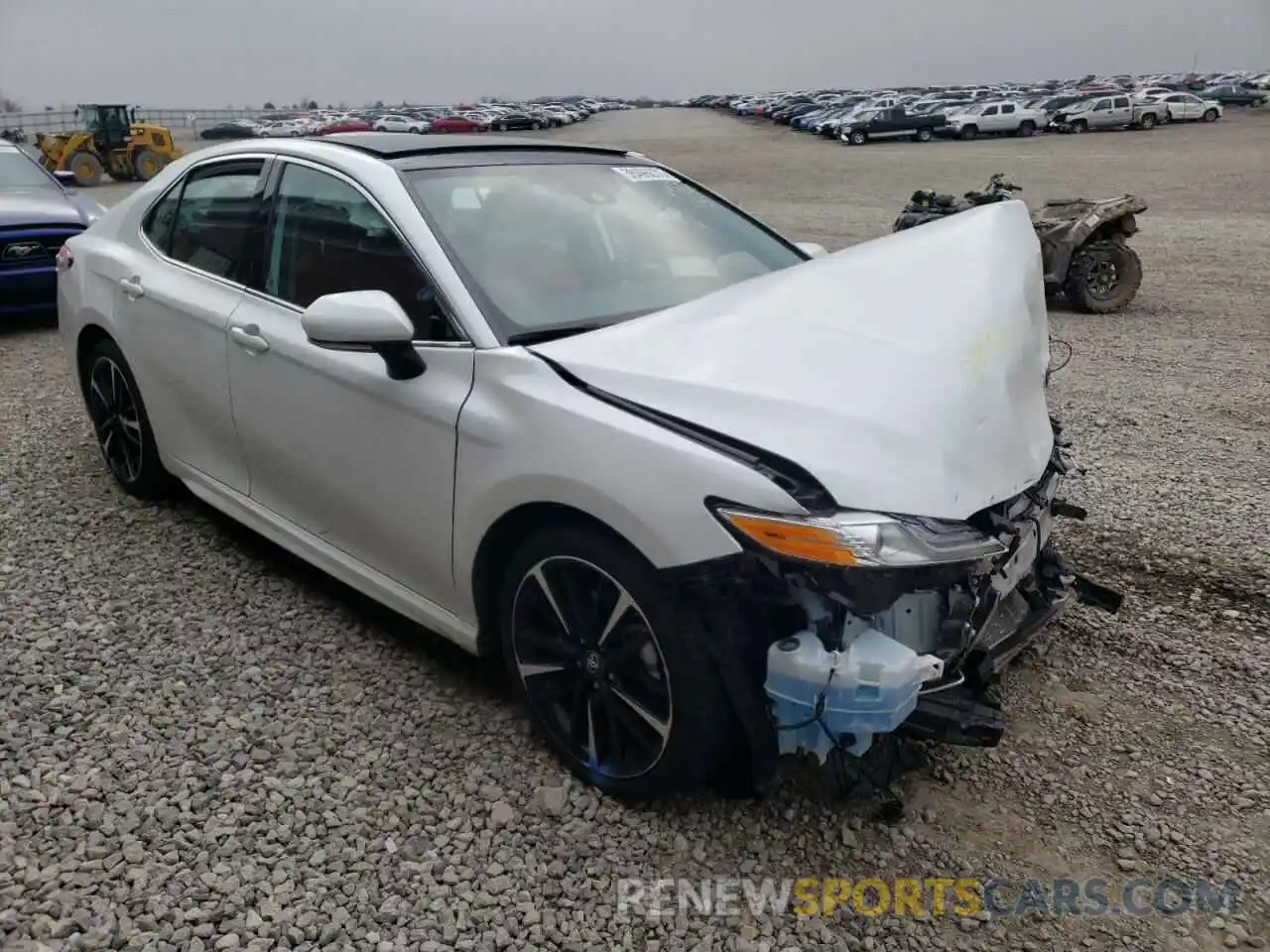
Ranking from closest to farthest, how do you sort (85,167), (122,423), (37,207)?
(122,423) < (37,207) < (85,167)

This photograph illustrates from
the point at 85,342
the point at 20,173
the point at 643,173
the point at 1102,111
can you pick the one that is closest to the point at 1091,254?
the point at 643,173

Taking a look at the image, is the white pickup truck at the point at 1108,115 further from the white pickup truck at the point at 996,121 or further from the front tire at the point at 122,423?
the front tire at the point at 122,423

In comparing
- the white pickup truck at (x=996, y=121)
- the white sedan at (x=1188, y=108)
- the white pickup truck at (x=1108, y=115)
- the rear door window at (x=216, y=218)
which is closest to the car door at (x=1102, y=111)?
the white pickup truck at (x=1108, y=115)

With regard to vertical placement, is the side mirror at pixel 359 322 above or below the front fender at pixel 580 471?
above

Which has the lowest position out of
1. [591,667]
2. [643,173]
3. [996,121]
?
[591,667]

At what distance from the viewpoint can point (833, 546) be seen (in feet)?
7.11

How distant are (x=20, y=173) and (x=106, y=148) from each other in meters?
22.4

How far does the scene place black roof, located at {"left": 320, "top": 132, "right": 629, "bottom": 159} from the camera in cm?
341

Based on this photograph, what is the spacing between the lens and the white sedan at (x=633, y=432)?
228cm

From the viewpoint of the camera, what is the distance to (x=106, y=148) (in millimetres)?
29000

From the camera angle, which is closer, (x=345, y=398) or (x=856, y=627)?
(x=856, y=627)

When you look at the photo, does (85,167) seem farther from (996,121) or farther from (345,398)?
(996,121)

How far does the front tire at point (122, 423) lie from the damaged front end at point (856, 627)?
121 inches

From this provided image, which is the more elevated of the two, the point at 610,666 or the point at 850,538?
the point at 850,538
